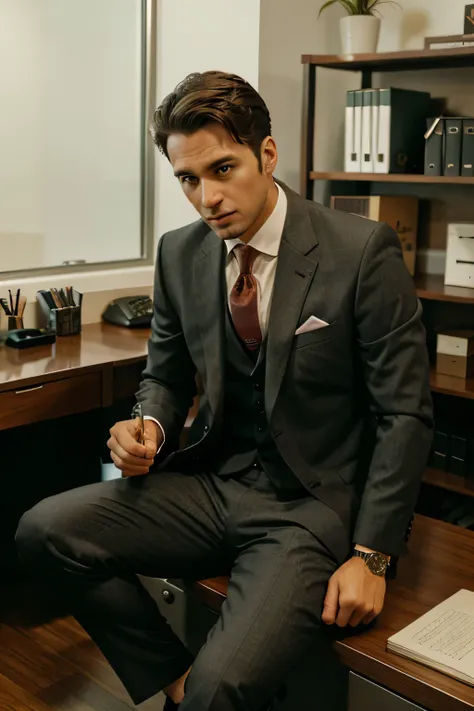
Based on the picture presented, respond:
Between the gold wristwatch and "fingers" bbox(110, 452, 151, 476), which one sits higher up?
"fingers" bbox(110, 452, 151, 476)

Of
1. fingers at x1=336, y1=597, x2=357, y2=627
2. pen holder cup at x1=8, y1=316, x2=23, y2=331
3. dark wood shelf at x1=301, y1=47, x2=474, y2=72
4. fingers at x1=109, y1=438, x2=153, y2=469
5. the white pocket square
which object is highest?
dark wood shelf at x1=301, y1=47, x2=474, y2=72

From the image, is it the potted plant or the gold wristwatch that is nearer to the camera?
the gold wristwatch

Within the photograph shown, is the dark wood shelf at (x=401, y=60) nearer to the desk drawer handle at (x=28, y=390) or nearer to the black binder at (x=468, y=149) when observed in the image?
the black binder at (x=468, y=149)

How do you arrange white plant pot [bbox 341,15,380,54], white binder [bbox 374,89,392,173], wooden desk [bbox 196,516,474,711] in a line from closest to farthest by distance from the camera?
wooden desk [bbox 196,516,474,711], white binder [bbox 374,89,392,173], white plant pot [bbox 341,15,380,54]

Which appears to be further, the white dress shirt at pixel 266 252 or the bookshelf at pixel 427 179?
the bookshelf at pixel 427 179

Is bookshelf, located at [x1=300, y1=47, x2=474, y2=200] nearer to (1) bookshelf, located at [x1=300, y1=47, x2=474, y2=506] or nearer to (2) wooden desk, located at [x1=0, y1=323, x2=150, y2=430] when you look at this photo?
(1) bookshelf, located at [x1=300, y1=47, x2=474, y2=506]

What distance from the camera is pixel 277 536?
67.2 inches

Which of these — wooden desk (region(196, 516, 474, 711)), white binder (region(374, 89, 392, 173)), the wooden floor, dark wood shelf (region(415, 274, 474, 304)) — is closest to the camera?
wooden desk (region(196, 516, 474, 711))

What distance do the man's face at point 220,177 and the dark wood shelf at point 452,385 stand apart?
1.22 meters

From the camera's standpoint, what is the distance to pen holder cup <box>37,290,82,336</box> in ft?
9.14

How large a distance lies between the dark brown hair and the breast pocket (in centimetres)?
38

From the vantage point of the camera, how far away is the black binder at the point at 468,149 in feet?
9.02

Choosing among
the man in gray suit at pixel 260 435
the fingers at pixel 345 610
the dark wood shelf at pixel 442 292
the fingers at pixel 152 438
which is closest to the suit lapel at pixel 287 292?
the man in gray suit at pixel 260 435

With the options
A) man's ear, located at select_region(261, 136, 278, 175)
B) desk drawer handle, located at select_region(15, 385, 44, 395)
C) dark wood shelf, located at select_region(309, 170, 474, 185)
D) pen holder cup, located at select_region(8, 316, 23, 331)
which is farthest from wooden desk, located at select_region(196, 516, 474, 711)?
pen holder cup, located at select_region(8, 316, 23, 331)
